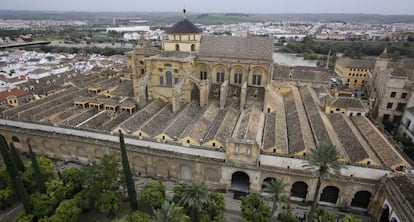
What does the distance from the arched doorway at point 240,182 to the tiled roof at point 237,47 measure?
69.3ft

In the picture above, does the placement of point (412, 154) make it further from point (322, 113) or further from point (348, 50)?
point (348, 50)

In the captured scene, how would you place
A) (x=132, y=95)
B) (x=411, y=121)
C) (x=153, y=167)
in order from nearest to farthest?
(x=153, y=167)
(x=411, y=121)
(x=132, y=95)

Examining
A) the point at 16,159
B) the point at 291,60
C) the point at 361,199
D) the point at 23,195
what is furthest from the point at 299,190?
the point at 291,60

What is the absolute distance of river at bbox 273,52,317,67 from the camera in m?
119

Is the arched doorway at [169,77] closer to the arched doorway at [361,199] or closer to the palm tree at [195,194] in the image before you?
the palm tree at [195,194]

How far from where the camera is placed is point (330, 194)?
3259cm

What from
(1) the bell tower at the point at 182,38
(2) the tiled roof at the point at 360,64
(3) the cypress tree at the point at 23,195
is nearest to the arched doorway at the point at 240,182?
(3) the cypress tree at the point at 23,195

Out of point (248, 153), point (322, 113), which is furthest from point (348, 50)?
point (248, 153)

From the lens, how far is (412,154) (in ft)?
137

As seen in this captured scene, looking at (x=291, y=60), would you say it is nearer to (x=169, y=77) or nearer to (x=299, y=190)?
(x=169, y=77)

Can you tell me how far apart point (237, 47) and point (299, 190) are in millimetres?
26796

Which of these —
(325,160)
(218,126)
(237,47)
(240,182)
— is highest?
(237,47)

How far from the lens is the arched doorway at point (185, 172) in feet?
116

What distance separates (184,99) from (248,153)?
18465 mm
